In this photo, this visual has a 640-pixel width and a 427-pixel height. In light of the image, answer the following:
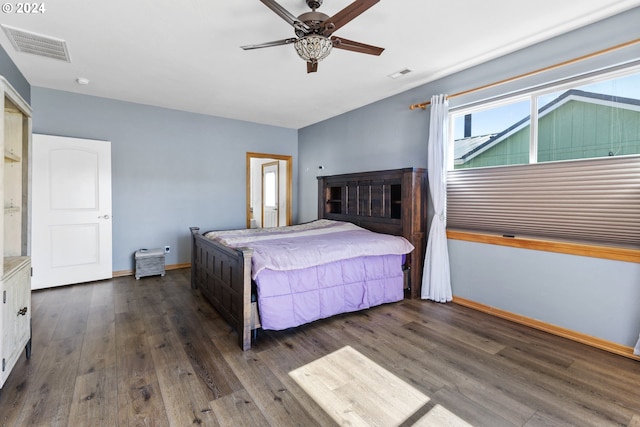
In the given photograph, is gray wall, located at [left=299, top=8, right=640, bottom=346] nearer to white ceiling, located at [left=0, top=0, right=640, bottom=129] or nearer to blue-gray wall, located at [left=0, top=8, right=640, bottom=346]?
blue-gray wall, located at [left=0, top=8, right=640, bottom=346]

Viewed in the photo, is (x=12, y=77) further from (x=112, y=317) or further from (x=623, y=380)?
(x=623, y=380)

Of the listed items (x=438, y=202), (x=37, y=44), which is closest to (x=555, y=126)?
(x=438, y=202)

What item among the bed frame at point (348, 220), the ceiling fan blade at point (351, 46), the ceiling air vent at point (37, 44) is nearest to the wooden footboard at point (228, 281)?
the bed frame at point (348, 220)

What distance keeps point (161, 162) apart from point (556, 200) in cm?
528

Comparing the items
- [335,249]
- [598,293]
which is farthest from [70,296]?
[598,293]

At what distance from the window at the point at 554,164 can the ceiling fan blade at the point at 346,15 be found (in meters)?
2.06

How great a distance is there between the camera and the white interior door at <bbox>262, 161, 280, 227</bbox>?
725cm

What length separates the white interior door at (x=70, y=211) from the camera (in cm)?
386

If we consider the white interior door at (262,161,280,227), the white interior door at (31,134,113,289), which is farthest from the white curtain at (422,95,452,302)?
the white interior door at (31,134,113,289)

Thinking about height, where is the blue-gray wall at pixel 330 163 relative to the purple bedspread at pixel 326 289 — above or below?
above

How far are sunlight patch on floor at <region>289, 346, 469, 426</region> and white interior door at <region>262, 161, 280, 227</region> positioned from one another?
5096mm

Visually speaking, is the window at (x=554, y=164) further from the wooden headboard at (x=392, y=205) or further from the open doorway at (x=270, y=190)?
Result: the open doorway at (x=270, y=190)

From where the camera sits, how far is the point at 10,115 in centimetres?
223

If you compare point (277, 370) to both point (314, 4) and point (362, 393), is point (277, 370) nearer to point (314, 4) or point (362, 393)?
point (362, 393)
